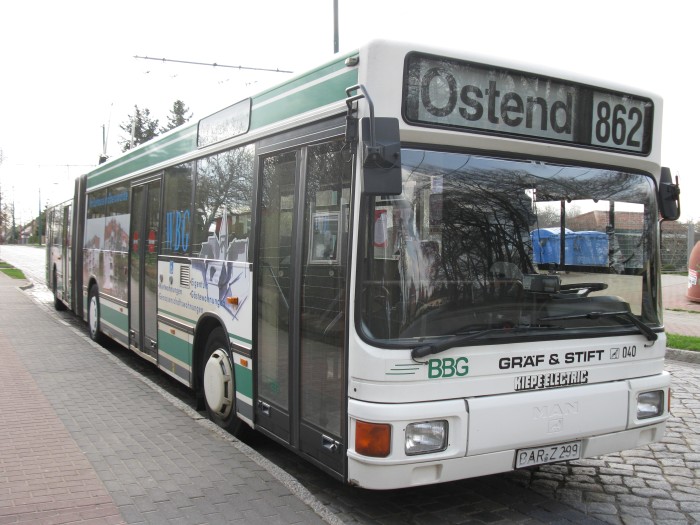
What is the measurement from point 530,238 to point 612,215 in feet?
2.62

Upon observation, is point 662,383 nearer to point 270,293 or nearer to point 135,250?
point 270,293

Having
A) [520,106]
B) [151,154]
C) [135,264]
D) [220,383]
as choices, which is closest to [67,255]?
[135,264]

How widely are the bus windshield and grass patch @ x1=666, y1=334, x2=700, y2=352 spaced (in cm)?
696

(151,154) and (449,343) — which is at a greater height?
(151,154)

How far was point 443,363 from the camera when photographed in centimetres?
399

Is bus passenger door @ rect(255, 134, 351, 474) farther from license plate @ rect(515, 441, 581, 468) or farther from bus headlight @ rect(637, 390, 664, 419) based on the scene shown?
bus headlight @ rect(637, 390, 664, 419)

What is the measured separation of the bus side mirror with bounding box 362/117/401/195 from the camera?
3.67 m

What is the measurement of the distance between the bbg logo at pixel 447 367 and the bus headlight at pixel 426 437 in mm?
278

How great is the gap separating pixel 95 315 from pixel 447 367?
9.29 m

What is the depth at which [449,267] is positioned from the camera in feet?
13.5

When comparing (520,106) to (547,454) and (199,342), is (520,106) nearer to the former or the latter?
(547,454)

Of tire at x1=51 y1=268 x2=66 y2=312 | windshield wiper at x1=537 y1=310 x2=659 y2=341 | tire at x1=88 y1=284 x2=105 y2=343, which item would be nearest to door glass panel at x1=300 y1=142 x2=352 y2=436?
windshield wiper at x1=537 y1=310 x2=659 y2=341

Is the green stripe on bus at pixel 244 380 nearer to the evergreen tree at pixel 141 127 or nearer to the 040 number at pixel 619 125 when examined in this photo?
the 040 number at pixel 619 125

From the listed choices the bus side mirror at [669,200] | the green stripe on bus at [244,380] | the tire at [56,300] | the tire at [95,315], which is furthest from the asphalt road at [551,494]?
the tire at [56,300]
